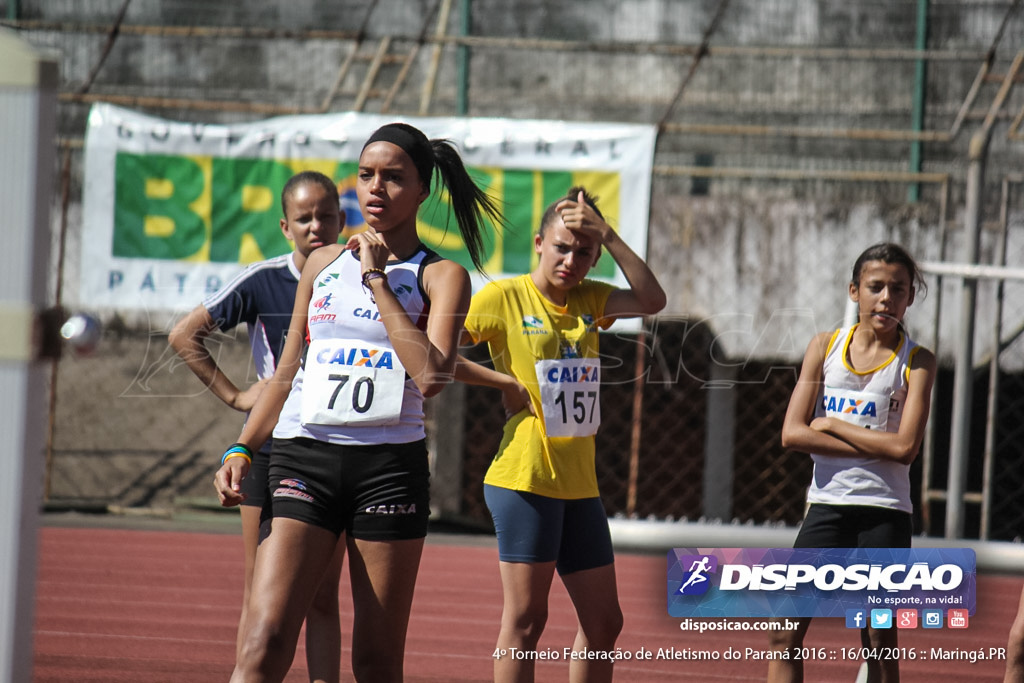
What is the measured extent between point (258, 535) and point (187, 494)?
18.6 feet

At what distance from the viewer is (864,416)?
404cm

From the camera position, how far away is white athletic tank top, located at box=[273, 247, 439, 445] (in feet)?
10.2

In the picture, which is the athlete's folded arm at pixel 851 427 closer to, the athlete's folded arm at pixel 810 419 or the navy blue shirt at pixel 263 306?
the athlete's folded arm at pixel 810 419

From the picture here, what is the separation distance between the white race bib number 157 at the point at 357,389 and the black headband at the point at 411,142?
556 millimetres

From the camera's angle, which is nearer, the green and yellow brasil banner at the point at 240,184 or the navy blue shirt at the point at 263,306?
the navy blue shirt at the point at 263,306

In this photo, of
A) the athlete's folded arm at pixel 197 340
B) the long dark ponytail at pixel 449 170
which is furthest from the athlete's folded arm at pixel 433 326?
the athlete's folded arm at pixel 197 340

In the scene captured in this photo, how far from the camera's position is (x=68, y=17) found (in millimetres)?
10023

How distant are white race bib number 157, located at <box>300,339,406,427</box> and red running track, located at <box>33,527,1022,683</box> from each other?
5.32ft

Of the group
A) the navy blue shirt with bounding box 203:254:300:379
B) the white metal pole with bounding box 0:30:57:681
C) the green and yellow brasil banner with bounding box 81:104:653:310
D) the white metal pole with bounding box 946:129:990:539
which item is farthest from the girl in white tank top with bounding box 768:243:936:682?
the green and yellow brasil banner with bounding box 81:104:653:310

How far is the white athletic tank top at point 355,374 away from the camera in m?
3.09

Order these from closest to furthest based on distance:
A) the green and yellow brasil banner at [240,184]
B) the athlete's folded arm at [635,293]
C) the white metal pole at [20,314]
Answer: the white metal pole at [20,314] → the athlete's folded arm at [635,293] → the green and yellow brasil banner at [240,184]

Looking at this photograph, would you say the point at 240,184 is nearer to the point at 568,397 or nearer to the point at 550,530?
the point at 568,397

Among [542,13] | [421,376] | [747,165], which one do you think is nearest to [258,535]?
[421,376]

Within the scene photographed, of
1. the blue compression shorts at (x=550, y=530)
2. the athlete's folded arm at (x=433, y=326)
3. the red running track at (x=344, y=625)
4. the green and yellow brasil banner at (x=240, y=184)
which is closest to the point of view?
the athlete's folded arm at (x=433, y=326)
